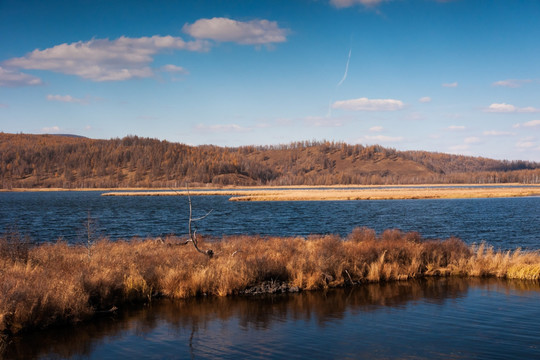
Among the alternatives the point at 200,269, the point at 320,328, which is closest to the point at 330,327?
the point at 320,328

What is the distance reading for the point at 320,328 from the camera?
13469 mm

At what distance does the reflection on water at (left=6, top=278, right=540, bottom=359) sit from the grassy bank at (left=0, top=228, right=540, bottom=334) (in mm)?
673

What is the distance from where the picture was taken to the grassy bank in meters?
Answer: 13.3

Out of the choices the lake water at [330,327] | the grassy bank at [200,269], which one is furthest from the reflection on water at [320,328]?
the grassy bank at [200,269]

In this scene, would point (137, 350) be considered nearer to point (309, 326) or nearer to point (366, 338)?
point (309, 326)

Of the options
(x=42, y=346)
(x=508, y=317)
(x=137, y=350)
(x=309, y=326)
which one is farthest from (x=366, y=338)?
(x=42, y=346)

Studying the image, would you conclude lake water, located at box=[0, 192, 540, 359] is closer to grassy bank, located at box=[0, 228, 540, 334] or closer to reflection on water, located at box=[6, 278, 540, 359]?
reflection on water, located at box=[6, 278, 540, 359]

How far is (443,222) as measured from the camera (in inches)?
1777

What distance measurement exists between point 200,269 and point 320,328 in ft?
19.7

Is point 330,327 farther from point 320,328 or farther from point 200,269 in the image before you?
point 200,269

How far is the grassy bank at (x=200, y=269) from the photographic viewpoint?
13.3m

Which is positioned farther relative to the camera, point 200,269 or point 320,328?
point 200,269

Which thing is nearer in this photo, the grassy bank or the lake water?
the lake water

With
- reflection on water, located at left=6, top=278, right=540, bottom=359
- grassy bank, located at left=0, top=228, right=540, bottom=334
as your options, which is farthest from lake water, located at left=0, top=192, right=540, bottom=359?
grassy bank, located at left=0, top=228, right=540, bottom=334
